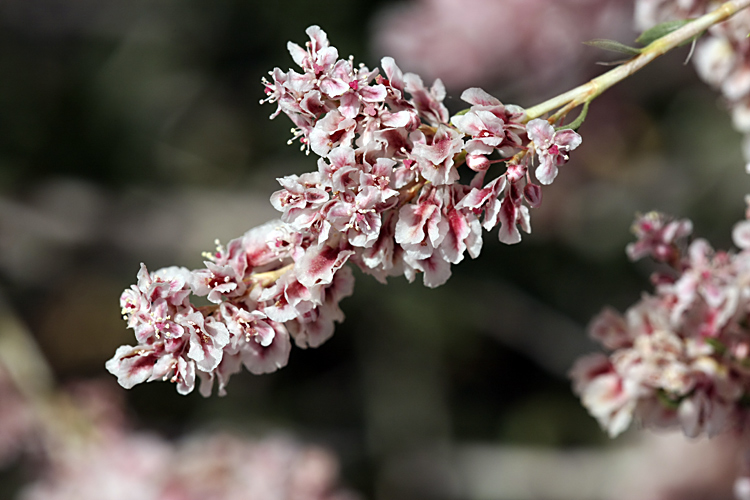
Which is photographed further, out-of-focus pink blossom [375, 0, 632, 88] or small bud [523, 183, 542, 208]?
out-of-focus pink blossom [375, 0, 632, 88]

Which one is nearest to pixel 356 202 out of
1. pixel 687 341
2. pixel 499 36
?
pixel 687 341

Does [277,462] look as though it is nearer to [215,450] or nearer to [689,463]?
[215,450]

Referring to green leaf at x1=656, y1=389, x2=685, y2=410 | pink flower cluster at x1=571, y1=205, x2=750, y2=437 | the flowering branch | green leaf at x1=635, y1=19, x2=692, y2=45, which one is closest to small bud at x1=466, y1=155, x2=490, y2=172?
the flowering branch

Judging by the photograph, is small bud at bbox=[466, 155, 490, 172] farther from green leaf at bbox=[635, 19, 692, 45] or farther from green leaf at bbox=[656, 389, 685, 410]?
green leaf at bbox=[656, 389, 685, 410]

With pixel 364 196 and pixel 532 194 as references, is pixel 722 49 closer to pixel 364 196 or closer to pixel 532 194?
pixel 532 194

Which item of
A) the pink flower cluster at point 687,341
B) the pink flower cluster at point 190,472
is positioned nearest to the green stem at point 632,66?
the pink flower cluster at point 687,341
